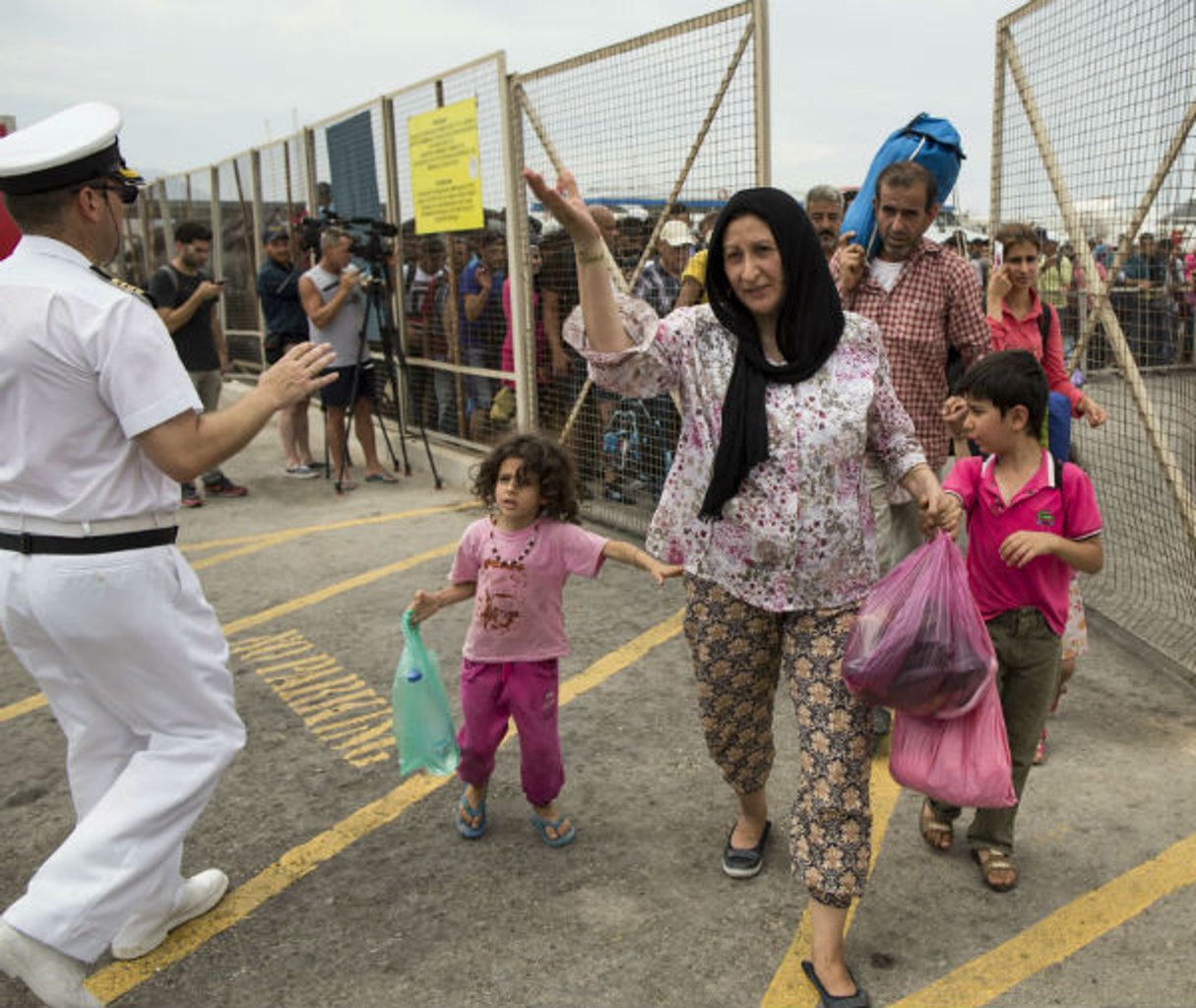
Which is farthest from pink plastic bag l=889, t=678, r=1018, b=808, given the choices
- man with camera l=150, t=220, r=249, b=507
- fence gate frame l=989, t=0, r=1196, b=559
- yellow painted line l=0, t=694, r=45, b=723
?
man with camera l=150, t=220, r=249, b=507

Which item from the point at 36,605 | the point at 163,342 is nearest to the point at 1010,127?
the point at 163,342

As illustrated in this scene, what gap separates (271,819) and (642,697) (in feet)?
4.99

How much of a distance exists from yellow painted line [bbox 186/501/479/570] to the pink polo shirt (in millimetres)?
4790

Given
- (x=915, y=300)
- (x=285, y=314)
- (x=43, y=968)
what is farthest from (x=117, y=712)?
(x=285, y=314)

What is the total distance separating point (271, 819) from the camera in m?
3.39

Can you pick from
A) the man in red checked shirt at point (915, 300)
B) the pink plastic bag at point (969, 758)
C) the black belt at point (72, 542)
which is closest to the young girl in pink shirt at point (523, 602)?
the black belt at point (72, 542)

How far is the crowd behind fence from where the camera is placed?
437 centimetres

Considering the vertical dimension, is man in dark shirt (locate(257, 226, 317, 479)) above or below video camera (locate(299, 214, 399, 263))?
below

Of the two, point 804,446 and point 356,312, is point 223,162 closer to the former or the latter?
point 356,312

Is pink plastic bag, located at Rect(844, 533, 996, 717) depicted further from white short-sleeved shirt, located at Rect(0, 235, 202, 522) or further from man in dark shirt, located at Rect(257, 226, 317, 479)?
man in dark shirt, located at Rect(257, 226, 317, 479)

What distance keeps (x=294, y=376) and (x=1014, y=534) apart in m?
1.87

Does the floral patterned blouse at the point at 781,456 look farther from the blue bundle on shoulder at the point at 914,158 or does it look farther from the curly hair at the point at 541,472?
the blue bundle on shoulder at the point at 914,158

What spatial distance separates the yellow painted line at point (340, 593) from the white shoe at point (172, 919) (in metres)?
2.31

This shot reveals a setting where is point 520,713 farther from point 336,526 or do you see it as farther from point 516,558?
point 336,526
